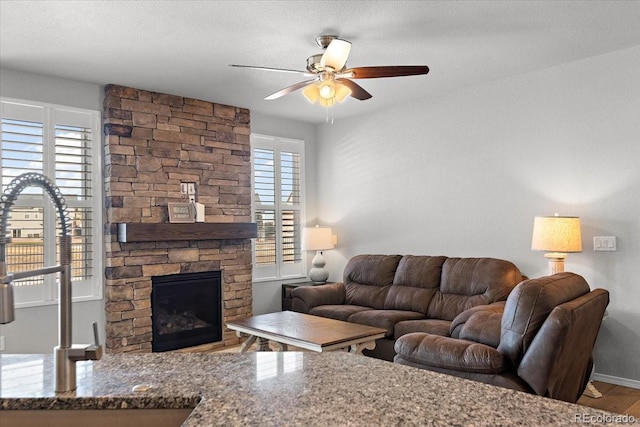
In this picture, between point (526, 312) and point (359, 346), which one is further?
point (359, 346)

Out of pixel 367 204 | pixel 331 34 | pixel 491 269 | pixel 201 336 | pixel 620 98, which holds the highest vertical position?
pixel 331 34

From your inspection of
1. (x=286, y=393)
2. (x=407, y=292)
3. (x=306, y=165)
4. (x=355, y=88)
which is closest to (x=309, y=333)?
(x=407, y=292)

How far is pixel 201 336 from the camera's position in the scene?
5.24 m

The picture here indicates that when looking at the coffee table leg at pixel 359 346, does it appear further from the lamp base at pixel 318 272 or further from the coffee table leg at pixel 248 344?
the lamp base at pixel 318 272

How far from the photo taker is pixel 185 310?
202 inches

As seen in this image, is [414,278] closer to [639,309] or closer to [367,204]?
[367,204]

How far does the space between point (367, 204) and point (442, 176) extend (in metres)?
1.05

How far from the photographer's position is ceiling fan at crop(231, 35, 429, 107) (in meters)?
3.13

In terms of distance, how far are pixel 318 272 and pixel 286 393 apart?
4767 mm

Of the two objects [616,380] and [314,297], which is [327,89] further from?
[616,380]

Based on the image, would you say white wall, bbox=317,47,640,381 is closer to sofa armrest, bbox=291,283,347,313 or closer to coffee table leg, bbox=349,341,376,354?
sofa armrest, bbox=291,283,347,313

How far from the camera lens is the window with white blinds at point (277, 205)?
5.88 m

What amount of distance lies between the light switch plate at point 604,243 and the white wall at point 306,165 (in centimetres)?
333

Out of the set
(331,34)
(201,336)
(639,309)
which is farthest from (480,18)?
(201,336)
